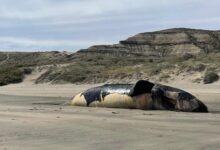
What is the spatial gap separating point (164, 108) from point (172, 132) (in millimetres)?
6048

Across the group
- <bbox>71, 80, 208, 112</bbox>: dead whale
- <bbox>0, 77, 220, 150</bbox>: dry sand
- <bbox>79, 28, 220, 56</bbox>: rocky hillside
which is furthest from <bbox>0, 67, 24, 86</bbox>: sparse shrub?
<bbox>79, 28, 220, 56</bbox>: rocky hillside

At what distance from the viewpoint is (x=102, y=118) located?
13445 millimetres

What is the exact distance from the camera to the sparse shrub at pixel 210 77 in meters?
27.3

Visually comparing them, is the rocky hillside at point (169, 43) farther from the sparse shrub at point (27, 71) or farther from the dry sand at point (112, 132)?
the dry sand at point (112, 132)

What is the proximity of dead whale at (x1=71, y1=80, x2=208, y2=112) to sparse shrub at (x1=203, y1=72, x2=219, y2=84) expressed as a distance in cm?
989

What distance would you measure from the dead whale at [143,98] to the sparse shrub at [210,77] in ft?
32.4

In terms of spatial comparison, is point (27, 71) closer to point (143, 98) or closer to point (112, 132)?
point (143, 98)

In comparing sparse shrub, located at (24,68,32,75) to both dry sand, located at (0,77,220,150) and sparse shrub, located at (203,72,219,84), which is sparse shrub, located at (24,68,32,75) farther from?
dry sand, located at (0,77,220,150)

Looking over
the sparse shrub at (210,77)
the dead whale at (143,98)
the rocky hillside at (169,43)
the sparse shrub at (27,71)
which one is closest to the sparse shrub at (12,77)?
the sparse shrub at (27,71)

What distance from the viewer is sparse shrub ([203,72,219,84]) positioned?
2734 cm

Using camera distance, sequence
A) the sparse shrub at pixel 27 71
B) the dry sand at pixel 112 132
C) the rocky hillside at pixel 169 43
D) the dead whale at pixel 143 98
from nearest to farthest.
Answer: the dry sand at pixel 112 132 < the dead whale at pixel 143 98 < the sparse shrub at pixel 27 71 < the rocky hillside at pixel 169 43

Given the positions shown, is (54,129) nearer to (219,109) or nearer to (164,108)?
(164,108)

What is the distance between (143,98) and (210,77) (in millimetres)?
11284

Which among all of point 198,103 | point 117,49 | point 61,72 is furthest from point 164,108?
point 117,49
